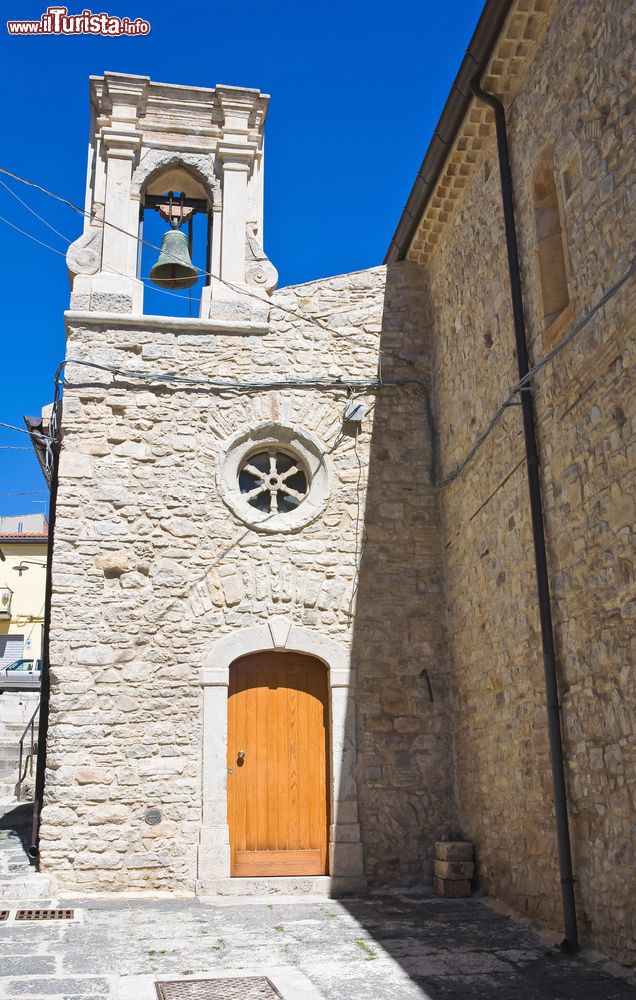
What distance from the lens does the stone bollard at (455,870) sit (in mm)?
7234

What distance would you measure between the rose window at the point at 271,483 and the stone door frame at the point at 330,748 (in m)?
1.12

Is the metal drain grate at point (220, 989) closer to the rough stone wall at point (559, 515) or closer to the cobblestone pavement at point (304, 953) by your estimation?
the cobblestone pavement at point (304, 953)

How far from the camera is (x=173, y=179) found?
959cm

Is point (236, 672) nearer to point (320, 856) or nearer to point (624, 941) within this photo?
point (320, 856)

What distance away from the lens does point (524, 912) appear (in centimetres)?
620

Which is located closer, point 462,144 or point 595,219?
point 595,219

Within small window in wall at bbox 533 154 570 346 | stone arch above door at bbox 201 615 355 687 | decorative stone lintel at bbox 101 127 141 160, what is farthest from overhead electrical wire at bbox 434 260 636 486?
decorative stone lintel at bbox 101 127 141 160

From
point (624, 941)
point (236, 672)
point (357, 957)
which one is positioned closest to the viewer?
point (624, 941)

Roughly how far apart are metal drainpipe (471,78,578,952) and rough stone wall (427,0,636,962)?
7cm

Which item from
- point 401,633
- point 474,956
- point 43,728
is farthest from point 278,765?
point 474,956

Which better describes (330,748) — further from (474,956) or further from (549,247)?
(549,247)

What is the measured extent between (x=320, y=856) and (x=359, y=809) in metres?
0.53

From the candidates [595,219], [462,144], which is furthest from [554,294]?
[462,144]

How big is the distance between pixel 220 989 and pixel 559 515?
331 cm
